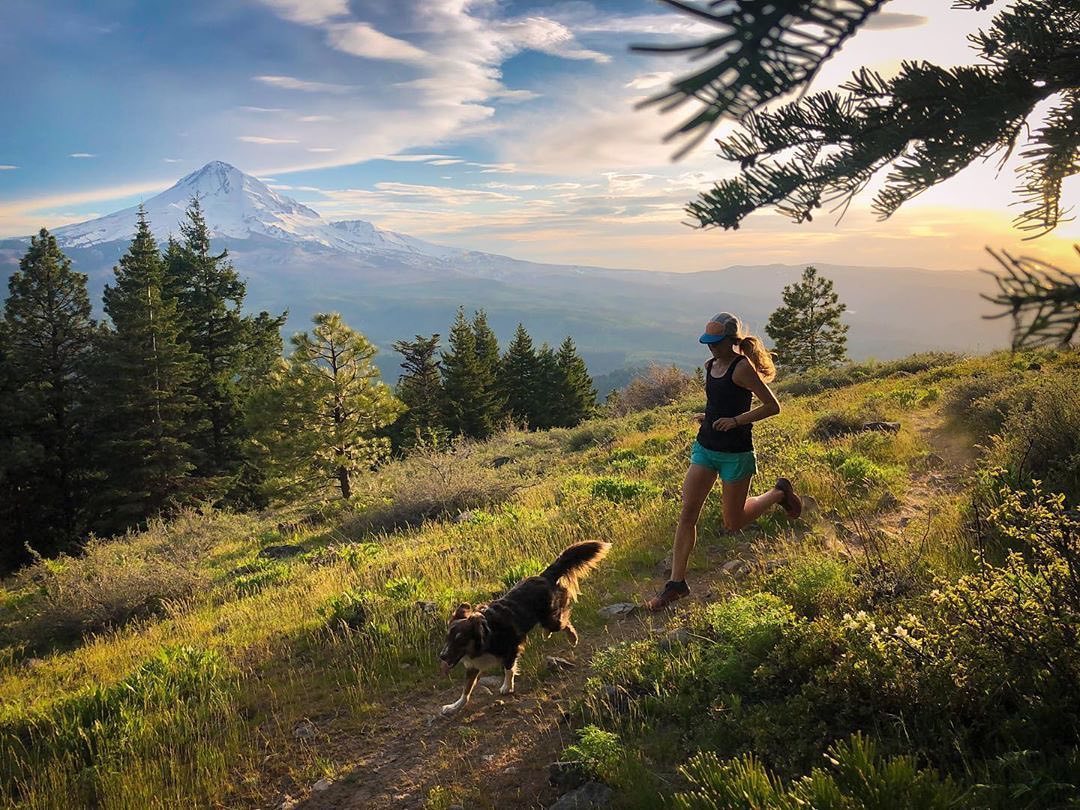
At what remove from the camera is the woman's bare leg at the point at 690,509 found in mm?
5133

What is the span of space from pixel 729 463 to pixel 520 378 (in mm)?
47126

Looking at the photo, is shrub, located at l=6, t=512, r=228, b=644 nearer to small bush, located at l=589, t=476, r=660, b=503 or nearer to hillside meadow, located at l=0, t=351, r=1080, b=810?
hillside meadow, located at l=0, t=351, r=1080, b=810

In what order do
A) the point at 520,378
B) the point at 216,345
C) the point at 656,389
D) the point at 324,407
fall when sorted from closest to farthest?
the point at 324,407 → the point at 216,345 → the point at 656,389 → the point at 520,378

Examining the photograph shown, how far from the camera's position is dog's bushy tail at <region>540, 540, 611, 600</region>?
519 cm

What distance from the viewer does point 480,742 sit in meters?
4.10

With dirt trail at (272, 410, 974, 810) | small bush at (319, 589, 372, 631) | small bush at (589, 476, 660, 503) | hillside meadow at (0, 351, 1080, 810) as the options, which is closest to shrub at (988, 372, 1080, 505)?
hillside meadow at (0, 351, 1080, 810)

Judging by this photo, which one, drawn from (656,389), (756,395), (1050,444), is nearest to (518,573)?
(756,395)

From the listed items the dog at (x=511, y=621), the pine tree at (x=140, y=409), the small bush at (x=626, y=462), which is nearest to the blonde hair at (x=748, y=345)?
the dog at (x=511, y=621)

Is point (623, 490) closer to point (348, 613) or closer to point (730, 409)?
point (730, 409)

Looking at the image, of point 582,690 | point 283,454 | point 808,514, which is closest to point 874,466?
point 808,514

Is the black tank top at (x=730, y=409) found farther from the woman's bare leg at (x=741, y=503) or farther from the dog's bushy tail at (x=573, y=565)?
the dog's bushy tail at (x=573, y=565)

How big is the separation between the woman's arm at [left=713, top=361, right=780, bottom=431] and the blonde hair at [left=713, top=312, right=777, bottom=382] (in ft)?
0.55

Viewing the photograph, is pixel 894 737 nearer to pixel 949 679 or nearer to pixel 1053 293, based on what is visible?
pixel 949 679

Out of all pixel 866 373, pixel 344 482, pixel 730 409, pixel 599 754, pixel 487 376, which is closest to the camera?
pixel 599 754
